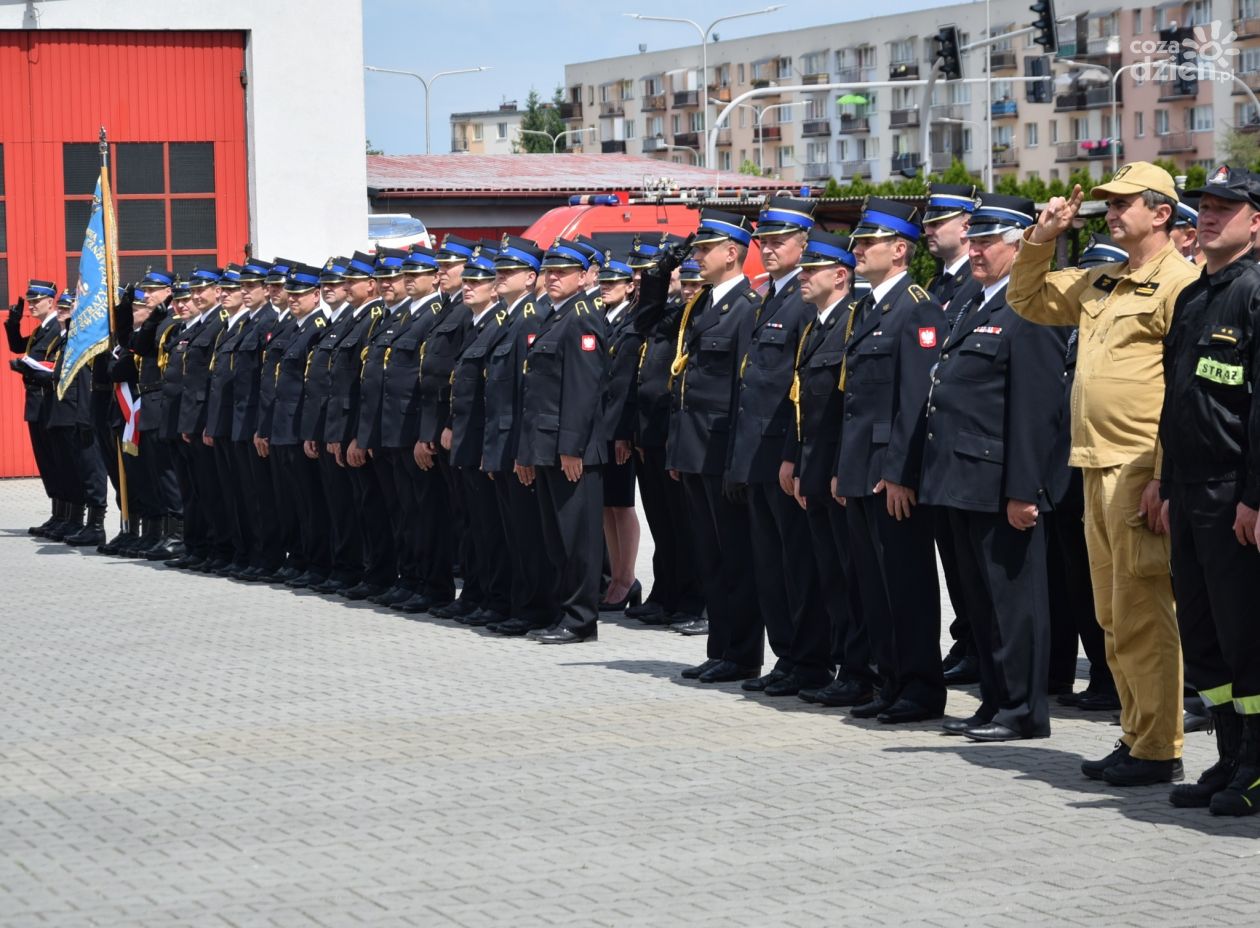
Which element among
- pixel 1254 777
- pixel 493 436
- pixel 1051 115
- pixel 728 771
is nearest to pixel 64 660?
pixel 493 436

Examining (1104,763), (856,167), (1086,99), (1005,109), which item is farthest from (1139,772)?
→ (856,167)

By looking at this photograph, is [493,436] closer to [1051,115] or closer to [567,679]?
[567,679]

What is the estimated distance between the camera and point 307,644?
39.1 feet

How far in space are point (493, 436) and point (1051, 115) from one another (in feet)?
343

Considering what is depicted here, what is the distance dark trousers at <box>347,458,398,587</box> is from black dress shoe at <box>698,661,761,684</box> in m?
4.02

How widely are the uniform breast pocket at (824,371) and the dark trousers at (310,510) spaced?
5.80 meters

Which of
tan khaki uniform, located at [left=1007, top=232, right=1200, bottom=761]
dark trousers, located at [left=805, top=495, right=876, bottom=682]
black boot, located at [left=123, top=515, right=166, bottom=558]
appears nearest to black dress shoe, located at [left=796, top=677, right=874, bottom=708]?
dark trousers, located at [left=805, top=495, right=876, bottom=682]

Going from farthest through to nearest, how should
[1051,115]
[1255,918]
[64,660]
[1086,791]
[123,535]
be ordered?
[1051,115]
[123,535]
[64,660]
[1086,791]
[1255,918]

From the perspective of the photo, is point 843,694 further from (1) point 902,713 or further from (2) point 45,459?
(2) point 45,459

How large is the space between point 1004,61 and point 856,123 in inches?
525

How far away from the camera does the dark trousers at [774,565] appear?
32.6 ft

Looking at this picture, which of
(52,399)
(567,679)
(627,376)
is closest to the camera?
(567,679)

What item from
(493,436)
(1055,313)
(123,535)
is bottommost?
(123,535)

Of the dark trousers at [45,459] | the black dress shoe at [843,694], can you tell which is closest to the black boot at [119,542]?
the dark trousers at [45,459]
